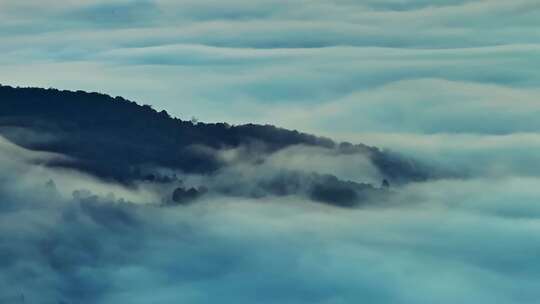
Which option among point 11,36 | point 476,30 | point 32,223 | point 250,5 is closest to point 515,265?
point 476,30

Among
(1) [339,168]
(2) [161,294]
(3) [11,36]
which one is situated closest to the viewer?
(2) [161,294]

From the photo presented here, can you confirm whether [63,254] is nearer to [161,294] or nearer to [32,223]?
[32,223]

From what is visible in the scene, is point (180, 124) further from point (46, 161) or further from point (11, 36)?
point (11, 36)

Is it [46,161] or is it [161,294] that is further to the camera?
[46,161]

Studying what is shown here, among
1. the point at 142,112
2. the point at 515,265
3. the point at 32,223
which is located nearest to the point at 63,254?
the point at 32,223

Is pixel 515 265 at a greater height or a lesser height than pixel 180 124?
lesser

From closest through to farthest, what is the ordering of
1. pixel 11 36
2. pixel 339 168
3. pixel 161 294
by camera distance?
pixel 161 294
pixel 339 168
pixel 11 36

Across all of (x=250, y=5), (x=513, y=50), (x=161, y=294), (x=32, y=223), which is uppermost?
(x=250, y=5)
